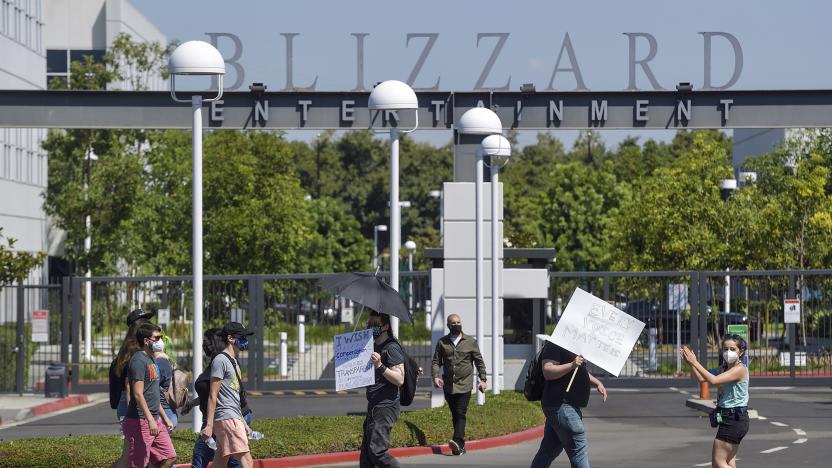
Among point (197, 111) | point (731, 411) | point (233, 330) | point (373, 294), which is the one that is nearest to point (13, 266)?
point (197, 111)

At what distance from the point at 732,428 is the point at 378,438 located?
321 centimetres

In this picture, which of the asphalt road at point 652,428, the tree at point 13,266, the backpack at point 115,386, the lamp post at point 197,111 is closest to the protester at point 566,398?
the backpack at point 115,386

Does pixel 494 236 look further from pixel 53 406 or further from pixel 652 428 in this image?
pixel 53 406

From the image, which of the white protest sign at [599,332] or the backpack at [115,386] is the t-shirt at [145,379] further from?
the white protest sign at [599,332]

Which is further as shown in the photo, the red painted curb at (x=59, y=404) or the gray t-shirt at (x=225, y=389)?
the red painted curb at (x=59, y=404)

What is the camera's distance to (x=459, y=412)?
17.6 m

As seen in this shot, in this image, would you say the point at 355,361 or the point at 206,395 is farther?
→ the point at 355,361

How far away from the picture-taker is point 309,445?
1652 cm

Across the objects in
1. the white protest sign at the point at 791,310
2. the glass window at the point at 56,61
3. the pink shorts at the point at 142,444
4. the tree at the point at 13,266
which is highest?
the glass window at the point at 56,61

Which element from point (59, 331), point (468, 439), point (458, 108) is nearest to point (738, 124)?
point (458, 108)

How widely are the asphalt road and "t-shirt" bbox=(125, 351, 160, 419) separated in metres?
5.03

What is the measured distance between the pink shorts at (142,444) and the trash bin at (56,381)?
1727 cm

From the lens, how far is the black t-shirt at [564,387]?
11742 millimetres

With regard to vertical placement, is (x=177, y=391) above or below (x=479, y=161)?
below
